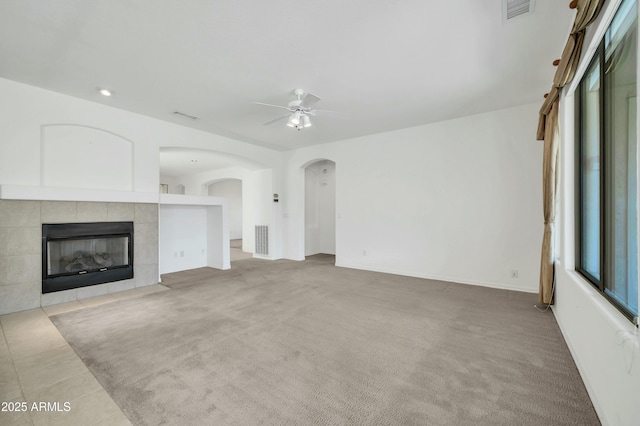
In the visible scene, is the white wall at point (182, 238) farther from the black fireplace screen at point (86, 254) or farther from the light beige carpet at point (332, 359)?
the light beige carpet at point (332, 359)

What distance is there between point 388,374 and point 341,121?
4.07m

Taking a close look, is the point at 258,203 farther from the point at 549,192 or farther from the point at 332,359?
the point at 549,192

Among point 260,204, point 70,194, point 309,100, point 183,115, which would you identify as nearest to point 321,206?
point 260,204

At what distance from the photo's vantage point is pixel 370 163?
589cm

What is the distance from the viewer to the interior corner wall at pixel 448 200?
13.9ft

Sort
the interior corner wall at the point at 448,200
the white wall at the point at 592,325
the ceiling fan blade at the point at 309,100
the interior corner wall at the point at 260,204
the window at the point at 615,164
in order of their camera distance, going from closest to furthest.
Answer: the white wall at the point at 592,325 < the window at the point at 615,164 < the ceiling fan blade at the point at 309,100 < the interior corner wall at the point at 448,200 < the interior corner wall at the point at 260,204

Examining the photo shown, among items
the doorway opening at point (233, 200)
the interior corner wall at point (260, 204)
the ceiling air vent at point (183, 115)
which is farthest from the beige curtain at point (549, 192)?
the doorway opening at point (233, 200)

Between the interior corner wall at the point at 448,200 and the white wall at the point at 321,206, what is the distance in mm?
1631

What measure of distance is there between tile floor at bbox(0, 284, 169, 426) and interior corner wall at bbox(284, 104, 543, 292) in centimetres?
477

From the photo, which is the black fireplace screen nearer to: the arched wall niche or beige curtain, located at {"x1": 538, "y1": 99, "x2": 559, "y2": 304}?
the arched wall niche

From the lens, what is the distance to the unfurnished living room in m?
1.76

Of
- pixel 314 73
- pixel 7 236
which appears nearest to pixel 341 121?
pixel 314 73

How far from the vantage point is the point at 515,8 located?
7.27 feet

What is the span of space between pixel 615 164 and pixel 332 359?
7.99 feet
